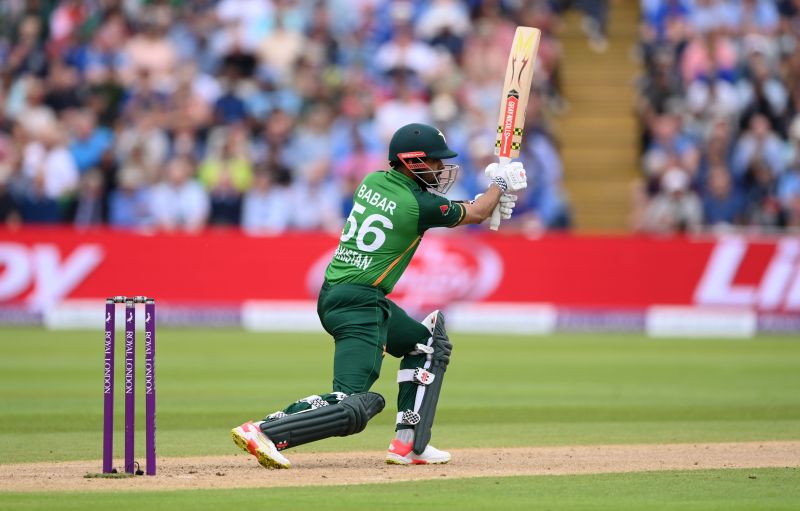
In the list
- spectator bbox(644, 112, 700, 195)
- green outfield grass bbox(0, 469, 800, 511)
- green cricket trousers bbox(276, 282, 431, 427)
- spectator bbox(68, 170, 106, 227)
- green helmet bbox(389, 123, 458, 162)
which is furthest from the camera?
spectator bbox(644, 112, 700, 195)

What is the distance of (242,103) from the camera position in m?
20.6

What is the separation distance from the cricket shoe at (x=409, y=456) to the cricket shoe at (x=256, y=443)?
0.77 metres

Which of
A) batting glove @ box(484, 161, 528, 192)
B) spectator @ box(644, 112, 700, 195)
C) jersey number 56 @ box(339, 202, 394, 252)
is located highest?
spectator @ box(644, 112, 700, 195)

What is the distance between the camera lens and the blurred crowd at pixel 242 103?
19453 mm

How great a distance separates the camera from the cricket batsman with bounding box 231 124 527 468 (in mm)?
7609

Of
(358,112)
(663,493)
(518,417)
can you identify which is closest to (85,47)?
Result: (358,112)

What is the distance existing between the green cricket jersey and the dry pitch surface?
3.54 feet

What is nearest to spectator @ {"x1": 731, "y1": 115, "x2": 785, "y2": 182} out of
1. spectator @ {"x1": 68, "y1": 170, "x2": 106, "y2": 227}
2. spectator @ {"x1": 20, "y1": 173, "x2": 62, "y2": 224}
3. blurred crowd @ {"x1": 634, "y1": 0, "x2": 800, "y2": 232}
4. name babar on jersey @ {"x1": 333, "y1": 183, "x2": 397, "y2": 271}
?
blurred crowd @ {"x1": 634, "y1": 0, "x2": 800, "y2": 232}

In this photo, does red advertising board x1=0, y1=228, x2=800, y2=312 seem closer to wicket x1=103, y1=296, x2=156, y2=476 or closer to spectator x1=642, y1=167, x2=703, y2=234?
spectator x1=642, y1=167, x2=703, y2=234

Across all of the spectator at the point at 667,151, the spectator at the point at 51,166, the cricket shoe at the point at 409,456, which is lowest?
the cricket shoe at the point at 409,456

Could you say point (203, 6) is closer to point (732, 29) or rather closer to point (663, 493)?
point (732, 29)

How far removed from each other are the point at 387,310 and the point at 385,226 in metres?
0.47

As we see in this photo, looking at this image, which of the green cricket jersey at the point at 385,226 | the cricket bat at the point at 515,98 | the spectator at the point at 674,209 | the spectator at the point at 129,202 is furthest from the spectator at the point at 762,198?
the green cricket jersey at the point at 385,226

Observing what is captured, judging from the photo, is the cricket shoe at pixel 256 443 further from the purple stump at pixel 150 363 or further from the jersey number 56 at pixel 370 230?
the jersey number 56 at pixel 370 230
